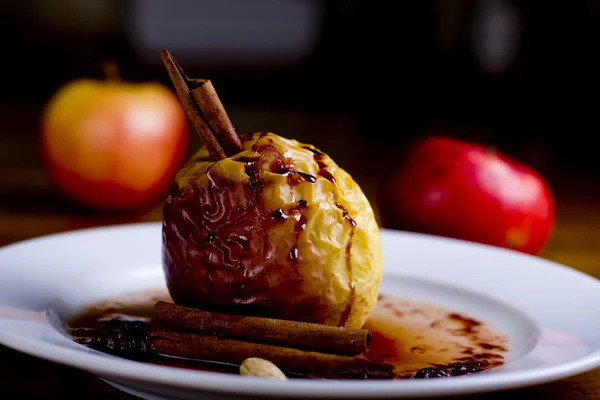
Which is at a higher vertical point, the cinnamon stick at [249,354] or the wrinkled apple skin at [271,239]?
the wrinkled apple skin at [271,239]

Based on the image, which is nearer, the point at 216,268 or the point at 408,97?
the point at 216,268

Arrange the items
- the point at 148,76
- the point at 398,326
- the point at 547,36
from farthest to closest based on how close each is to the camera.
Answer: the point at 148,76
the point at 547,36
the point at 398,326

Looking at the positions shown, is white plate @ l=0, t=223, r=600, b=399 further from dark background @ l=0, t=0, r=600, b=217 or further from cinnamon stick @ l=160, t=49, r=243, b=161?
dark background @ l=0, t=0, r=600, b=217

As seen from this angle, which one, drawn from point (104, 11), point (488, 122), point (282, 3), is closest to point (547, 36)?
point (488, 122)

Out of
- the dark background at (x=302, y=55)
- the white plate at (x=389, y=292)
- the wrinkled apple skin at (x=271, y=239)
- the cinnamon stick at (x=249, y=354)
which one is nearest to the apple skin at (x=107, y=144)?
the white plate at (x=389, y=292)

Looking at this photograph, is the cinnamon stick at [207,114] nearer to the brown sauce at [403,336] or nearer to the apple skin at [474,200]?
the brown sauce at [403,336]

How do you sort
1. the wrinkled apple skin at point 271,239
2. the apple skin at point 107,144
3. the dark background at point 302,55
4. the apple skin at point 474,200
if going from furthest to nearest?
the dark background at point 302,55, the apple skin at point 107,144, the apple skin at point 474,200, the wrinkled apple skin at point 271,239

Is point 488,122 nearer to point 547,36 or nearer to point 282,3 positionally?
point 547,36
